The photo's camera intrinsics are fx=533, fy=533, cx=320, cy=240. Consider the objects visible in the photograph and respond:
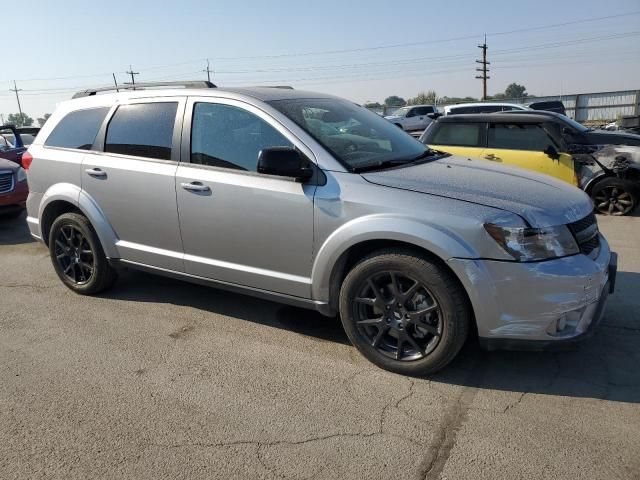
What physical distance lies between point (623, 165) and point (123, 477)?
796cm

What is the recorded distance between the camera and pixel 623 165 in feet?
25.9

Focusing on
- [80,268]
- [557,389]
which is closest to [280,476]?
[557,389]

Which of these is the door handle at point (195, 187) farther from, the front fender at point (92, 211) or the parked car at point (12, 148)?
the parked car at point (12, 148)

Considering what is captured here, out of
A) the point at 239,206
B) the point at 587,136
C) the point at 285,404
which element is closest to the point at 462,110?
the point at 587,136

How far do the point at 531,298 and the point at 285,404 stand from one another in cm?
153

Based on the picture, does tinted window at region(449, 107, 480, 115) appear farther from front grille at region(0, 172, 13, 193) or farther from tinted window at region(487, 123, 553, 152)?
front grille at region(0, 172, 13, 193)

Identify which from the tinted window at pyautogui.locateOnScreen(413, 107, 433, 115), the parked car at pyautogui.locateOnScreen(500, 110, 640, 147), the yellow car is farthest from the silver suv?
the tinted window at pyautogui.locateOnScreen(413, 107, 433, 115)

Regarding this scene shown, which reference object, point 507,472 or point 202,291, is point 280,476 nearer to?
point 507,472

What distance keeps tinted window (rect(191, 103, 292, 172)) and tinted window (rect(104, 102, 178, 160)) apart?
281 millimetres

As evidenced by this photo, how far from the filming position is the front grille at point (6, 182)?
8477 mm

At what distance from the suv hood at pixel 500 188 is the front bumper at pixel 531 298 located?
291mm

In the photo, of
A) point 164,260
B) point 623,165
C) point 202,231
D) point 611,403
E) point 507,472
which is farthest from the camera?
point 623,165

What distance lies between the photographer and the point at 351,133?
4000mm

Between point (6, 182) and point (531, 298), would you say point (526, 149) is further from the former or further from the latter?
point (6, 182)
